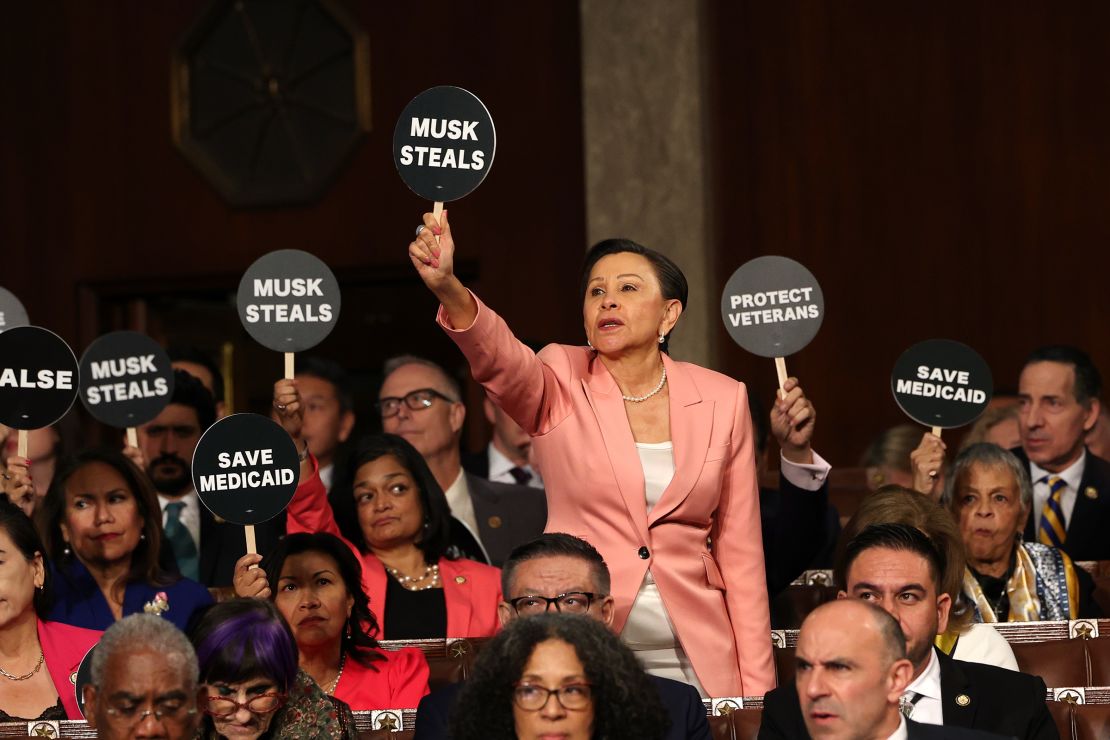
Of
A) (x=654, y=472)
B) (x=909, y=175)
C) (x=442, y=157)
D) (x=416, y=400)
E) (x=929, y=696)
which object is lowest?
(x=929, y=696)

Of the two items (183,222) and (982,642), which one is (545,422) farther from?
(183,222)

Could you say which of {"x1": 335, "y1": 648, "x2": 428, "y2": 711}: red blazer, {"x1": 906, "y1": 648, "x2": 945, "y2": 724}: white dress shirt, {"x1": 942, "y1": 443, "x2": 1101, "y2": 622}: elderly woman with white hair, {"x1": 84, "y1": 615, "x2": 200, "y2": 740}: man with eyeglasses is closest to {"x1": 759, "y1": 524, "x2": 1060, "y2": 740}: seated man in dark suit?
{"x1": 906, "y1": 648, "x2": 945, "y2": 724}: white dress shirt

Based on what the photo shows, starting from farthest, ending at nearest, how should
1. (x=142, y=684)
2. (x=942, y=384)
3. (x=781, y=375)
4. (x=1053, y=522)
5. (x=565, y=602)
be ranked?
(x=1053, y=522), (x=942, y=384), (x=781, y=375), (x=565, y=602), (x=142, y=684)

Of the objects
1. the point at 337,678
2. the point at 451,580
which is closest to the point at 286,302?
the point at 451,580

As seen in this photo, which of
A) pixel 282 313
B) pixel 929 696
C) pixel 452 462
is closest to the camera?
pixel 929 696

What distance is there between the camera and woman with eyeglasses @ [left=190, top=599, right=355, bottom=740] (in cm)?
350

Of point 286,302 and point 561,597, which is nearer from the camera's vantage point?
point 561,597

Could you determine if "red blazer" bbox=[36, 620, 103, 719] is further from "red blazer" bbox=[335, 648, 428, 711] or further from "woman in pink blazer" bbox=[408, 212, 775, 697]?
"woman in pink blazer" bbox=[408, 212, 775, 697]

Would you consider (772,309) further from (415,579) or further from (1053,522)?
(1053,522)

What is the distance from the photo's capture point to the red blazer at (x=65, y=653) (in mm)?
4137

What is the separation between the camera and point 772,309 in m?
4.68

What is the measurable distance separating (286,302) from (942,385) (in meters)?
1.84

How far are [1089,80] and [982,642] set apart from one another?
3929 millimetres

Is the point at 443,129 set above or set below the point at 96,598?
above
